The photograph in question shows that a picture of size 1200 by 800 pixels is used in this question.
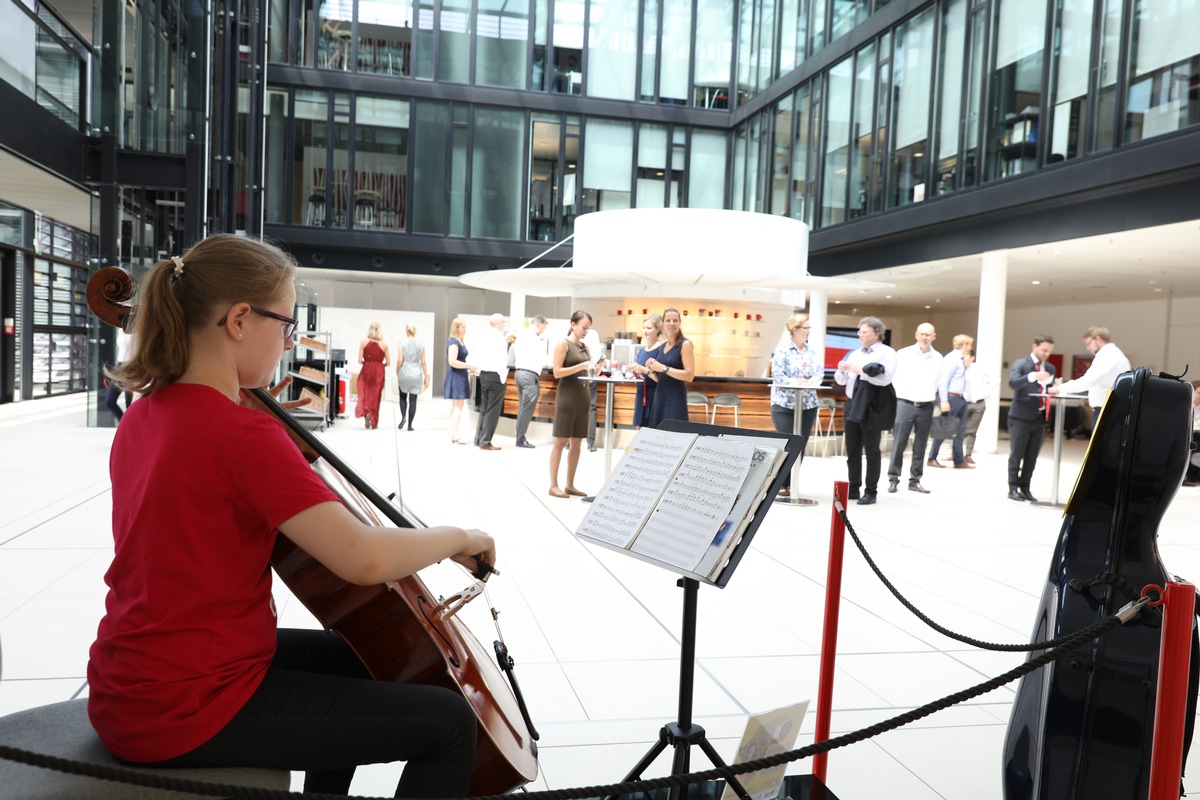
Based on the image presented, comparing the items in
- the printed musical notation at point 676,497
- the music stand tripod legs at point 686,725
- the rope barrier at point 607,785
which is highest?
the printed musical notation at point 676,497

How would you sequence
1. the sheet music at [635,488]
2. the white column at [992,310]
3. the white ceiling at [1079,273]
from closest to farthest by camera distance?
the sheet music at [635,488] < the white ceiling at [1079,273] < the white column at [992,310]

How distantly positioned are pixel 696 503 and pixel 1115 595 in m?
1.03

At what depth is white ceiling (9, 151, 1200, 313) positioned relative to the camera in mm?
12680

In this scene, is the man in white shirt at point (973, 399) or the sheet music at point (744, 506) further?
the man in white shirt at point (973, 399)

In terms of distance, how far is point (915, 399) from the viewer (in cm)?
911

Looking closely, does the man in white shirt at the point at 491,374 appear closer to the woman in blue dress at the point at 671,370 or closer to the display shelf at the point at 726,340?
the woman in blue dress at the point at 671,370

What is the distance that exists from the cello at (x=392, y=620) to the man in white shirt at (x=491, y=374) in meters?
9.16

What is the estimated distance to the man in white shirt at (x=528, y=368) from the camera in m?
11.3

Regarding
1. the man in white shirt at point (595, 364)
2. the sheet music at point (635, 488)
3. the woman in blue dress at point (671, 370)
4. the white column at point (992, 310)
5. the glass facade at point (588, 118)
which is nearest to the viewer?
the sheet music at point (635, 488)

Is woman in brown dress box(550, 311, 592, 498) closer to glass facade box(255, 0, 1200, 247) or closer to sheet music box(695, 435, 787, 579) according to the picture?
sheet music box(695, 435, 787, 579)

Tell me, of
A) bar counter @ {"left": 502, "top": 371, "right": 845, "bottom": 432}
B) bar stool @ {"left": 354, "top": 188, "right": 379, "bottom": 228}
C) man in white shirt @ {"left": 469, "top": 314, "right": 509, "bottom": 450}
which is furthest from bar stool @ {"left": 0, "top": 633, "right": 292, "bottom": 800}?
bar stool @ {"left": 354, "top": 188, "right": 379, "bottom": 228}

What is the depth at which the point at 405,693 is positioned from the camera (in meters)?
1.60

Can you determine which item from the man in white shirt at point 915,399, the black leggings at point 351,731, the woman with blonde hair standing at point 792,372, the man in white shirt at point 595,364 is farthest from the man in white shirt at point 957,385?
the black leggings at point 351,731

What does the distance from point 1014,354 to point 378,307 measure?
1839cm
